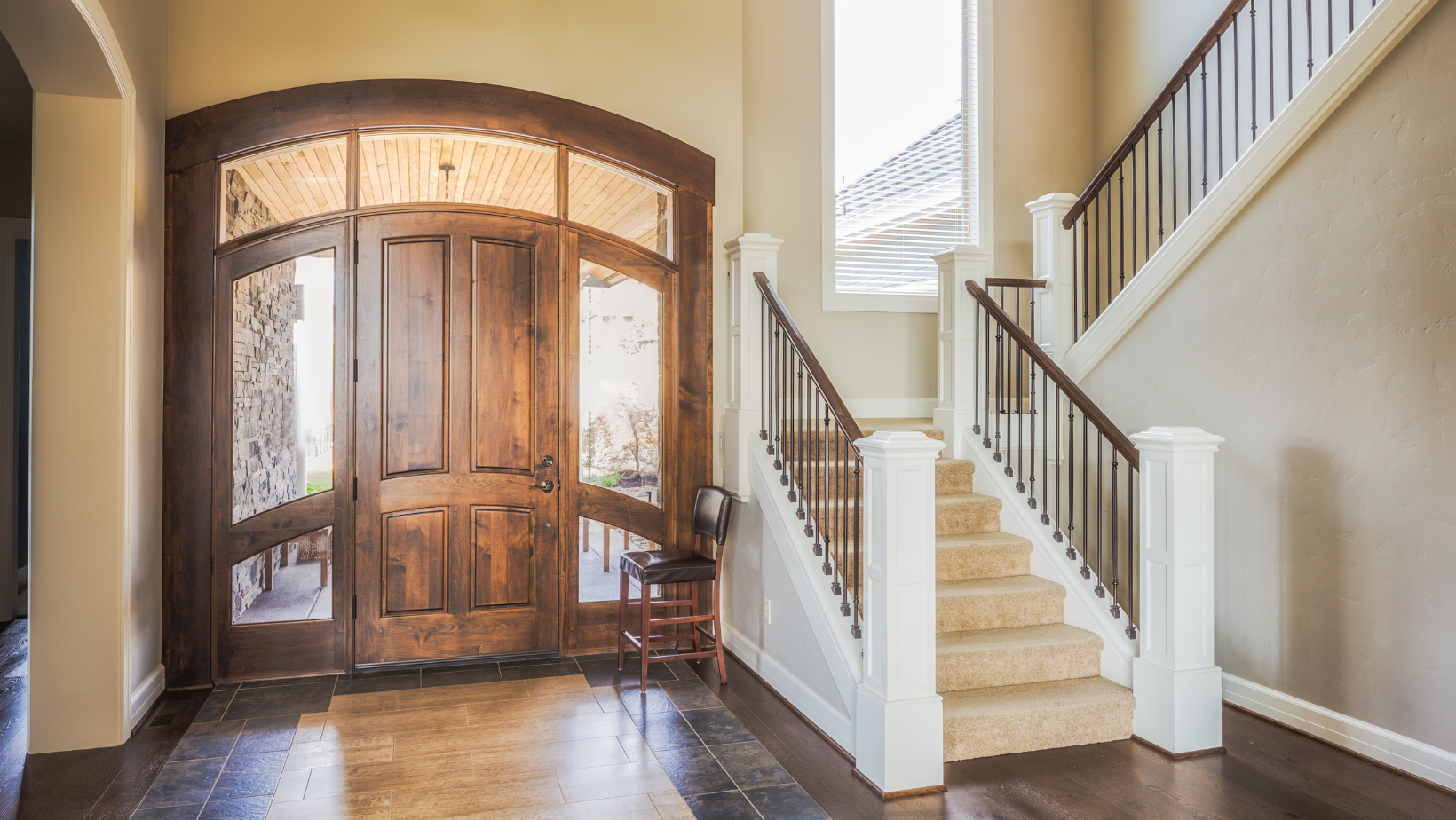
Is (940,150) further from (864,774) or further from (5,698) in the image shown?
(5,698)

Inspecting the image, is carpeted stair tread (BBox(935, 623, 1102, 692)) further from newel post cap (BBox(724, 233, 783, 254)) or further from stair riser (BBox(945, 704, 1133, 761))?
newel post cap (BBox(724, 233, 783, 254))

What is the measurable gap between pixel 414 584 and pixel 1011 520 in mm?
3008

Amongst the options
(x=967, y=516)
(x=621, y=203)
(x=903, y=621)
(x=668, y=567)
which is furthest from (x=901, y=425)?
(x=903, y=621)

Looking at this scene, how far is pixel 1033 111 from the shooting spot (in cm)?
613

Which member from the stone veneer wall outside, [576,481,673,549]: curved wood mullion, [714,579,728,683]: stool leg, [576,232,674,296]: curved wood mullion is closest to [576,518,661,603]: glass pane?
[576,481,673,549]: curved wood mullion

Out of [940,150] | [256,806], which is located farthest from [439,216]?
[940,150]

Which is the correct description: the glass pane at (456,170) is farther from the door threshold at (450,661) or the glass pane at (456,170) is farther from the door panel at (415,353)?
the door threshold at (450,661)

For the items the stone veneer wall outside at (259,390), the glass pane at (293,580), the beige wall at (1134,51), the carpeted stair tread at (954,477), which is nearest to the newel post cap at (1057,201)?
the beige wall at (1134,51)

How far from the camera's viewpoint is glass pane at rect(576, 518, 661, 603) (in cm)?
458

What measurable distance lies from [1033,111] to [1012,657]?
418cm

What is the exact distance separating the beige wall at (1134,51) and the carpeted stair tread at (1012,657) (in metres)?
3.84

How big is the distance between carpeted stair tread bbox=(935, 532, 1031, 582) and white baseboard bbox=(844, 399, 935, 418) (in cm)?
164

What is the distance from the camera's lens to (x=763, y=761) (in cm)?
321

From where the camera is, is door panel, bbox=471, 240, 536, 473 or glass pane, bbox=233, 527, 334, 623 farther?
door panel, bbox=471, 240, 536, 473
